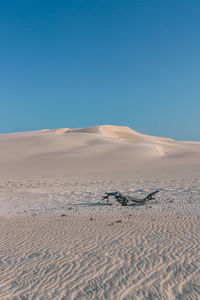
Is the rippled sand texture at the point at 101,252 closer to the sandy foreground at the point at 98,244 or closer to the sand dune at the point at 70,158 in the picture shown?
the sandy foreground at the point at 98,244

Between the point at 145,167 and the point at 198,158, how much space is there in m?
7.91

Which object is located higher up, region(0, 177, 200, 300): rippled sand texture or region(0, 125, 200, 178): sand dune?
region(0, 125, 200, 178): sand dune

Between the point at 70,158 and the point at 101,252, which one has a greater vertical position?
the point at 70,158

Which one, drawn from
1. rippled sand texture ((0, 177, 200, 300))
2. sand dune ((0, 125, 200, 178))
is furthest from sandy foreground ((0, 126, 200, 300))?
sand dune ((0, 125, 200, 178))

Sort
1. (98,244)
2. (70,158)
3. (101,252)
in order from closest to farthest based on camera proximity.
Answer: (101,252) → (98,244) → (70,158)

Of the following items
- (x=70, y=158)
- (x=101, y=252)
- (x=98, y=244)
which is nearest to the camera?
(x=101, y=252)

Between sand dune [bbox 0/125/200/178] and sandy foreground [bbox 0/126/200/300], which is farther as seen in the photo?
sand dune [bbox 0/125/200/178]

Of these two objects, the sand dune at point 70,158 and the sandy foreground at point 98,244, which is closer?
the sandy foreground at point 98,244

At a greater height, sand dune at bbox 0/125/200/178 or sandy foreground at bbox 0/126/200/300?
sand dune at bbox 0/125/200/178

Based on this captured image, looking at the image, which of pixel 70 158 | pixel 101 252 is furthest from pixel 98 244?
pixel 70 158

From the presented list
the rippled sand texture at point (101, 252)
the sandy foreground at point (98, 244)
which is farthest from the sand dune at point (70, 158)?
the rippled sand texture at point (101, 252)

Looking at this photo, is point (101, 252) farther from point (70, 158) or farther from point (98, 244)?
point (70, 158)

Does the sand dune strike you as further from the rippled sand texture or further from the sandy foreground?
the rippled sand texture

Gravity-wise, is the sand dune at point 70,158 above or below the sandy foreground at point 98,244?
above
